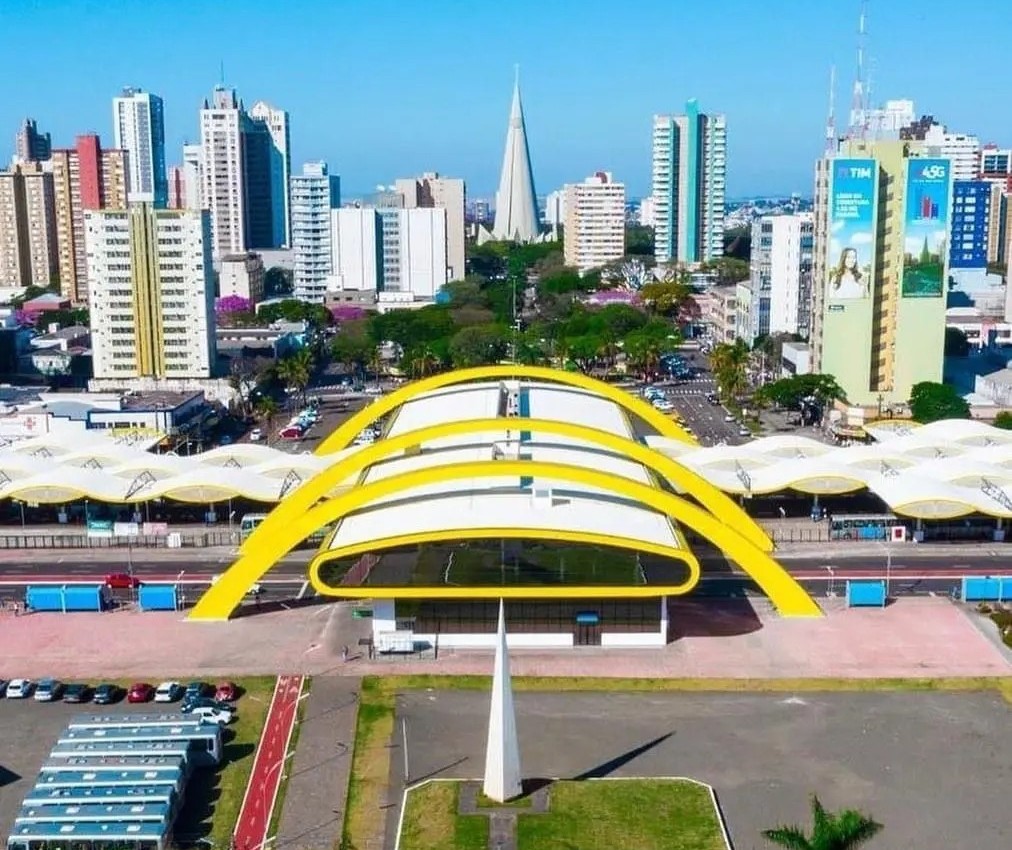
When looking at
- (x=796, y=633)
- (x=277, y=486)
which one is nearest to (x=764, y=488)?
(x=796, y=633)

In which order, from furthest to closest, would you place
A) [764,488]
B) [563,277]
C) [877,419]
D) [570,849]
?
[563,277] → [877,419] → [764,488] → [570,849]

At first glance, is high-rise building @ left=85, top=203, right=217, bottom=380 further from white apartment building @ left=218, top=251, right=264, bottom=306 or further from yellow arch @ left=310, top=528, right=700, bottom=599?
white apartment building @ left=218, top=251, right=264, bottom=306

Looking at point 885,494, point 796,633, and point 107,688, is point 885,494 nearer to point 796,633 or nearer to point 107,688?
point 796,633

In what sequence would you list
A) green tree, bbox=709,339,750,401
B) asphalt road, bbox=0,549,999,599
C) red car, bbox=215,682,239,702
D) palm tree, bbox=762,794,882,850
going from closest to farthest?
1. palm tree, bbox=762,794,882,850
2. red car, bbox=215,682,239,702
3. asphalt road, bbox=0,549,999,599
4. green tree, bbox=709,339,750,401

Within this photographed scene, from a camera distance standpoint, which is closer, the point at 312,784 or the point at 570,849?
the point at 570,849

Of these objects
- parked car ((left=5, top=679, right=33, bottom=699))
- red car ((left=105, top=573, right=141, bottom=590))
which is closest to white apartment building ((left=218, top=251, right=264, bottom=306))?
red car ((left=105, top=573, right=141, bottom=590))

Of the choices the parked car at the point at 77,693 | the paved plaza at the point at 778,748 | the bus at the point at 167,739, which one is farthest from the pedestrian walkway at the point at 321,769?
the parked car at the point at 77,693

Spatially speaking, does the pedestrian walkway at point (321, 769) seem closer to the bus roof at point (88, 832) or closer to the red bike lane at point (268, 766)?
the red bike lane at point (268, 766)

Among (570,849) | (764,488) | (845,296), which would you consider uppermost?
(845,296)
